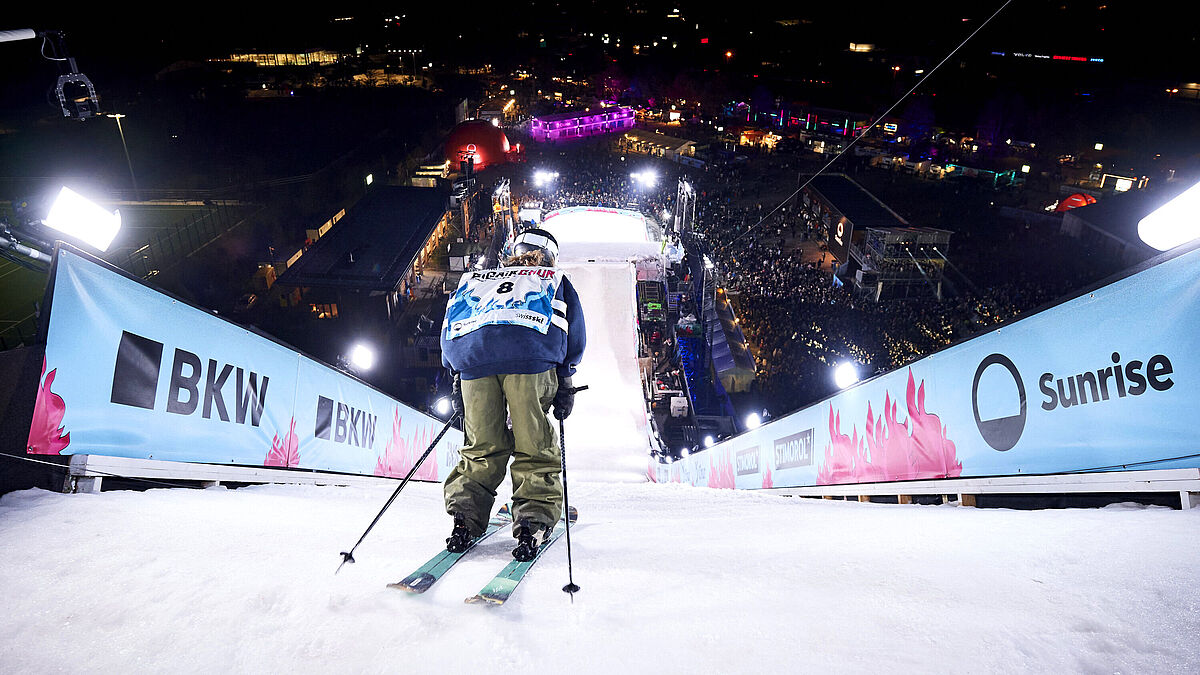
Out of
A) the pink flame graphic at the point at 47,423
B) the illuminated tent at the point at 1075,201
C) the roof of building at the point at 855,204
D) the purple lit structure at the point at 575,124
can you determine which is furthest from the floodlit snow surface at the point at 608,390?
the purple lit structure at the point at 575,124

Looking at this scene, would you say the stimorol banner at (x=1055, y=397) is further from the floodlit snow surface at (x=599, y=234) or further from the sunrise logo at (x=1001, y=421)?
the floodlit snow surface at (x=599, y=234)

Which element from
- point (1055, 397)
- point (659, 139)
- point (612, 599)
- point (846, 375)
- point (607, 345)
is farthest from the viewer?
point (659, 139)

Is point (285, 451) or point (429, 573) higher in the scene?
point (285, 451)

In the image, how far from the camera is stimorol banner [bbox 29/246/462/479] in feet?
9.47

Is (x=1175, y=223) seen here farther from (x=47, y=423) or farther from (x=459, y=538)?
(x=47, y=423)

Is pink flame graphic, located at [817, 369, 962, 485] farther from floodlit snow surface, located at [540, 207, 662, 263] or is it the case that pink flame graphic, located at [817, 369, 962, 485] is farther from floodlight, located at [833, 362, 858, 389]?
floodlit snow surface, located at [540, 207, 662, 263]

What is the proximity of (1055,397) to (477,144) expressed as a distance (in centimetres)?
3916

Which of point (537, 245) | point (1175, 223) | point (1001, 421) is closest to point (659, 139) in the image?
point (537, 245)

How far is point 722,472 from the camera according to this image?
8297 mm

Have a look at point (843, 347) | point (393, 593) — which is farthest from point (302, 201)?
point (393, 593)

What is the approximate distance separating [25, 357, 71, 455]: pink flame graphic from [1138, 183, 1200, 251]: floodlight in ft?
18.1

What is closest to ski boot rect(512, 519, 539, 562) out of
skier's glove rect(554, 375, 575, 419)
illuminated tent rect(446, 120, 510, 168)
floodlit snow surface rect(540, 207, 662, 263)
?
skier's glove rect(554, 375, 575, 419)

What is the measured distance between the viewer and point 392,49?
259 ft

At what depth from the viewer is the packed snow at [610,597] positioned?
1600 mm
